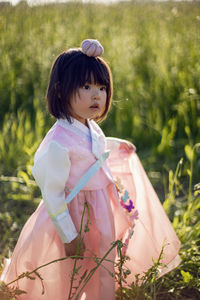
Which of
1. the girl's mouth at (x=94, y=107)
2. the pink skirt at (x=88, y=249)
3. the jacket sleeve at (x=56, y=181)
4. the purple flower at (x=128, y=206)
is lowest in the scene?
the pink skirt at (x=88, y=249)

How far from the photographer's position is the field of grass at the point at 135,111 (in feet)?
6.96

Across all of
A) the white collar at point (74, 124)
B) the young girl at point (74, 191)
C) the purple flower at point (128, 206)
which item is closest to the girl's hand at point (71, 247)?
the young girl at point (74, 191)

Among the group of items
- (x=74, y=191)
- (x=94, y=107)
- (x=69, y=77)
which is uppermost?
(x=69, y=77)

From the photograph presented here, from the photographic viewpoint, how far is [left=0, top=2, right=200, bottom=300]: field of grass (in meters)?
2.12

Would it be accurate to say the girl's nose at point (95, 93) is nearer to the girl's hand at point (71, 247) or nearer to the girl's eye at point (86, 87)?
the girl's eye at point (86, 87)

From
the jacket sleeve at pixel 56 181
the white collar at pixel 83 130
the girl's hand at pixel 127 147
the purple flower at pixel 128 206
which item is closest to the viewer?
the jacket sleeve at pixel 56 181

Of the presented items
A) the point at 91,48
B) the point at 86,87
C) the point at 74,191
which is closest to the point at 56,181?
the point at 74,191

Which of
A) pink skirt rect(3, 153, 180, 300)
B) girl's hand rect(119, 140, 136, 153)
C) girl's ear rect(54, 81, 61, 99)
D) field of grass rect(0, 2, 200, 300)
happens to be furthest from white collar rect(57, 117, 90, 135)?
field of grass rect(0, 2, 200, 300)

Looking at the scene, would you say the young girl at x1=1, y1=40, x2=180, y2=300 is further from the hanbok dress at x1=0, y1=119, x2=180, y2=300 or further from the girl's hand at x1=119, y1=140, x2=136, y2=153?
the girl's hand at x1=119, y1=140, x2=136, y2=153

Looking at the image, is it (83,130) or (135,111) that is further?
(135,111)

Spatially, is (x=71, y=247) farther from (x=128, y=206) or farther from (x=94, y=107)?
(x=94, y=107)

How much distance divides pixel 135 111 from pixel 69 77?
1879mm

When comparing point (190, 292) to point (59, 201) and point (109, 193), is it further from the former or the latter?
point (59, 201)

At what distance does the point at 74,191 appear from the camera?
1.43 metres
